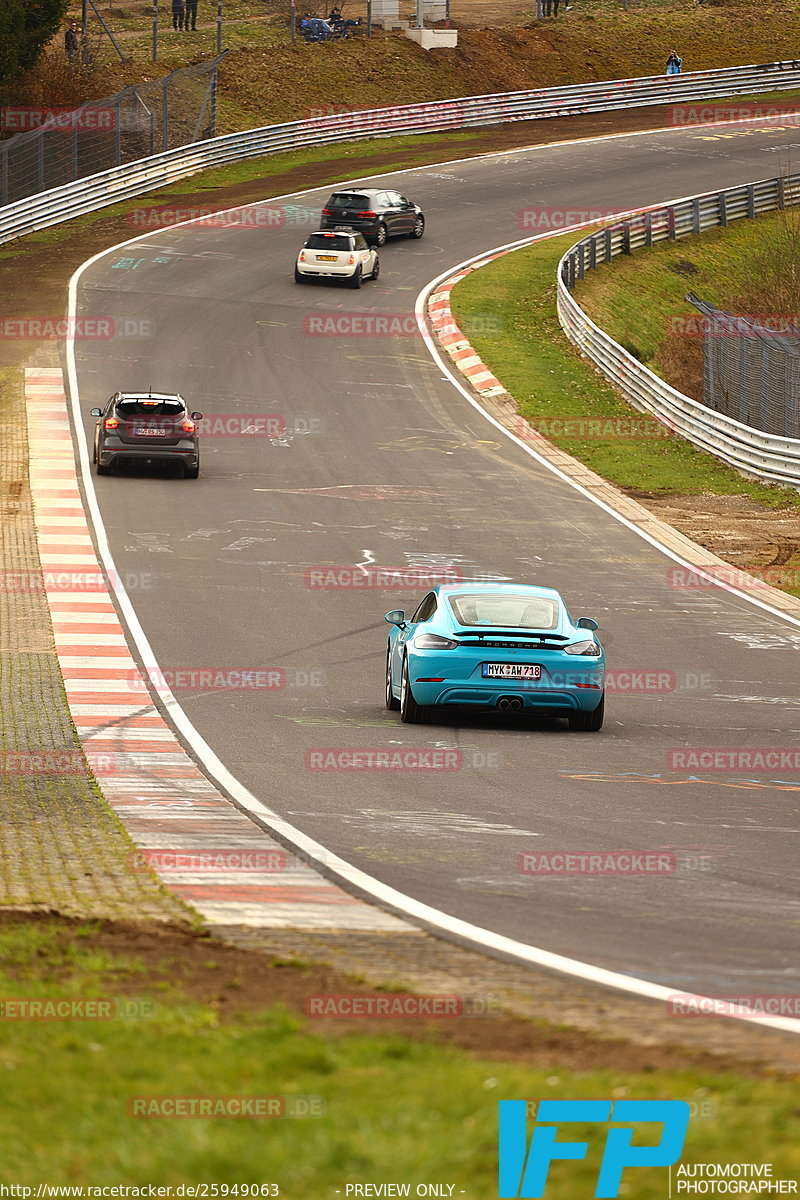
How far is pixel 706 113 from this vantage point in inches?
2822

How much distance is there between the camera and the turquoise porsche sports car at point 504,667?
586 inches

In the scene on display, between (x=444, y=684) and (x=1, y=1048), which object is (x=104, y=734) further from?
(x=1, y=1048)

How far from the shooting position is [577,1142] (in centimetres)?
500

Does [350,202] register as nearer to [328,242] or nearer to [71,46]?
[328,242]

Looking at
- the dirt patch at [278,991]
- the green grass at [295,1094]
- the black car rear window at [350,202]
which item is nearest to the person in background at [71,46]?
the black car rear window at [350,202]

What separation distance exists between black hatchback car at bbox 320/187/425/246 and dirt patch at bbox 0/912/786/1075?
42519 mm

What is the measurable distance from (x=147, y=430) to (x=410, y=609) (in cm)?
975

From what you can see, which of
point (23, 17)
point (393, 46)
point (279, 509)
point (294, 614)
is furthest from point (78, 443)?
point (393, 46)

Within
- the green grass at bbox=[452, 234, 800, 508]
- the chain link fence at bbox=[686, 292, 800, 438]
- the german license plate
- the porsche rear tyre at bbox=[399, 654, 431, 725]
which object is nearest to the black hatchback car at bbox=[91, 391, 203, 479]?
the green grass at bbox=[452, 234, 800, 508]

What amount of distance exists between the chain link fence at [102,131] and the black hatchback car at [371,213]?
9.35m

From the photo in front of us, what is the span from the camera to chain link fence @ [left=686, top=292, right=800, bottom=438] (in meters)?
33.3

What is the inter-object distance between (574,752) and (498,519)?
1416 centimetres

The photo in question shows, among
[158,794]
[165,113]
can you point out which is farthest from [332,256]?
[158,794]

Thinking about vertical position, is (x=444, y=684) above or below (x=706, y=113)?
below
